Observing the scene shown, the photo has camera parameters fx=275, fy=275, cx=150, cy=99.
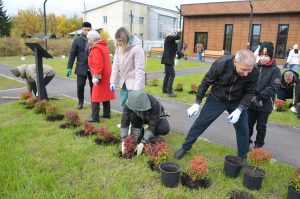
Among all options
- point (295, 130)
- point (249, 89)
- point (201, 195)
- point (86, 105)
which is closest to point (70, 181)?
point (201, 195)

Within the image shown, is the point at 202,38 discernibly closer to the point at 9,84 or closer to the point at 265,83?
the point at 9,84

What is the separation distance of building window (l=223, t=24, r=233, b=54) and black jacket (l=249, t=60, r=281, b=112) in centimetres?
2176

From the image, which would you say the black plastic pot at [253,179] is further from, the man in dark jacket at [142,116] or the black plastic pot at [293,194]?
the man in dark jacket at [142,116]

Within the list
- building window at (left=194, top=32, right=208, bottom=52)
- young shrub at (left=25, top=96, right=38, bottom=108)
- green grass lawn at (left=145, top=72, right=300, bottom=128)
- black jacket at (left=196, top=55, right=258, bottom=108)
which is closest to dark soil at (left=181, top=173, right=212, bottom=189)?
black jacket at (left=196, top=55, right=258, bottom=108)

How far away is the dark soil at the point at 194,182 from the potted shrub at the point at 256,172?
45cm

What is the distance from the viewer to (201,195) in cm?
312

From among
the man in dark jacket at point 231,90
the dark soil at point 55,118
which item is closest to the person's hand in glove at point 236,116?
the man in dark jacket at point 231,90

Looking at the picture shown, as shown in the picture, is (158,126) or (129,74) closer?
(158,126)

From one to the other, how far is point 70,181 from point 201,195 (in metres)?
1.57

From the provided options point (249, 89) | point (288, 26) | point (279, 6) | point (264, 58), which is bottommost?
point (249, 89)

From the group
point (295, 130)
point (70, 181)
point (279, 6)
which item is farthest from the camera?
point (279, 6)

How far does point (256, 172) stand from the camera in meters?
3.36

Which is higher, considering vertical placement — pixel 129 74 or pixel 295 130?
pixel 129 74

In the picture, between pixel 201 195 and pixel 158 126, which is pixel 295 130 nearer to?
pixel 158 126
